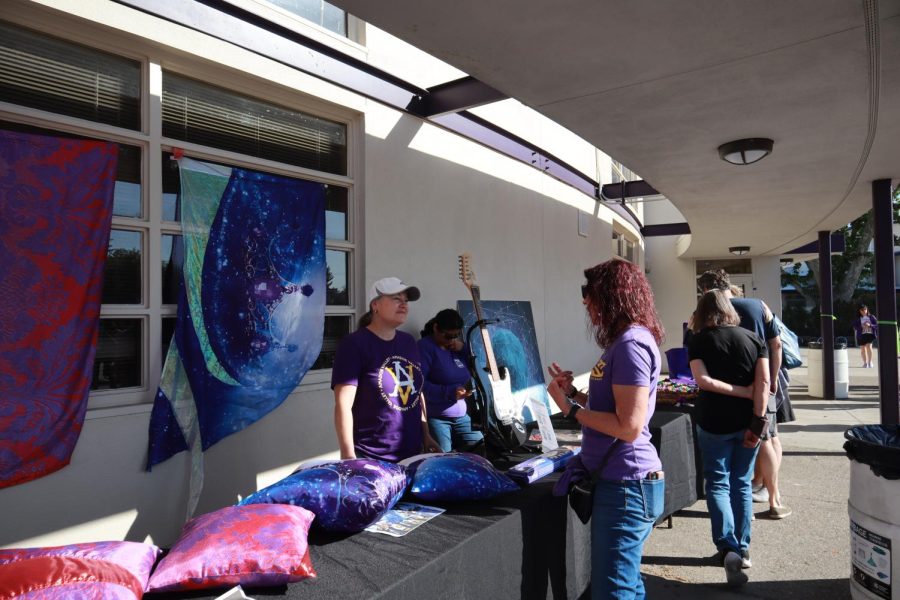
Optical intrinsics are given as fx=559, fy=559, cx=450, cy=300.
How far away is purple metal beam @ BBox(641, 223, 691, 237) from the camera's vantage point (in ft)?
41.4

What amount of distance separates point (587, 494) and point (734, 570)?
1.75 metres

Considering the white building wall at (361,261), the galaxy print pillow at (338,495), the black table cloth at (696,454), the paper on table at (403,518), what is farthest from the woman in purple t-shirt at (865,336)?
the galaxy print pillow at (338,495)

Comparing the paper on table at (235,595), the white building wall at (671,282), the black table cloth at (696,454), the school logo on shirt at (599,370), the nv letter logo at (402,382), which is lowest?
the black table cloth at (696,454)

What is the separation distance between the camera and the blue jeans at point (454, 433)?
395cm

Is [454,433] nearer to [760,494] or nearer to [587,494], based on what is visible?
[587,494]

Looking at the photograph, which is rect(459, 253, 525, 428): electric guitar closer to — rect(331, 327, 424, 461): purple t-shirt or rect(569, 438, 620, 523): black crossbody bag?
rect(331, 327, 424, 461): purple t-shirt

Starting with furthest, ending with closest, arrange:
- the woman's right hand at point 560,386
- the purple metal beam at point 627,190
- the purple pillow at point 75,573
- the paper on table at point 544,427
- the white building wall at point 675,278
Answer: the white building wall at point 675,278, the purple metal beam at point 627,190, the paper on table at point 544,427, the woman's right hand at point 560,386, the purple pillow at point 75,573

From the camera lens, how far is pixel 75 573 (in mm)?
1277

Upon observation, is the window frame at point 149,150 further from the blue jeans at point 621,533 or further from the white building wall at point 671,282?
the white building wall at point 671,282

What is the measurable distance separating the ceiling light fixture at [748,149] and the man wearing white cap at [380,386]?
3579 mm

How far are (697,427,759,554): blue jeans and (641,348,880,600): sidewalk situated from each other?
296 millimetres

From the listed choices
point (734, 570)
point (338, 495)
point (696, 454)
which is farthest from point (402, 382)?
point (696, 454)

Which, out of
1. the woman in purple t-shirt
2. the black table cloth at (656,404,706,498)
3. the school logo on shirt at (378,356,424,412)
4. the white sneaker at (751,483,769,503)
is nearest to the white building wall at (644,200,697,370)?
the woman in purple t-shirt

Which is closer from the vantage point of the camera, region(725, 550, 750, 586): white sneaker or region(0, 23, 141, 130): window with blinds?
region(0, 23, 141, 130): window with blinds
